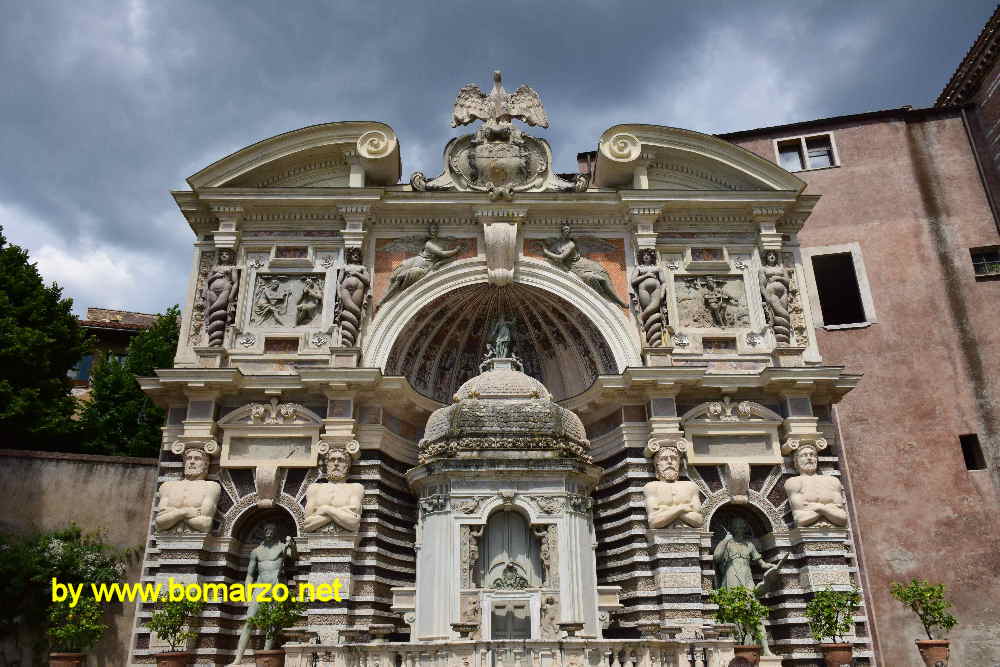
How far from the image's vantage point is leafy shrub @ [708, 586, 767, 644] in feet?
40.0

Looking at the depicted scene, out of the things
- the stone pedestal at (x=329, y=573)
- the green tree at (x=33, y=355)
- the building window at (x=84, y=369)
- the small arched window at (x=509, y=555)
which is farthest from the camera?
the building window at (x=84, y=369)

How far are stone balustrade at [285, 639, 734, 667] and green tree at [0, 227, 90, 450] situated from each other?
43.0 ft

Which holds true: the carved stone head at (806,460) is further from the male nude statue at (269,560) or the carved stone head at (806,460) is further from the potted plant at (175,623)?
the potted plant at (175,623)

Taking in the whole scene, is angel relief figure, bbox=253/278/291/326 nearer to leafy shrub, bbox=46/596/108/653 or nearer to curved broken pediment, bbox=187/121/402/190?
curved broken pediment, bbox=187/121/402/190

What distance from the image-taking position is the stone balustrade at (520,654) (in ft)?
31.3

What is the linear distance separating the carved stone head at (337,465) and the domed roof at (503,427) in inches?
111

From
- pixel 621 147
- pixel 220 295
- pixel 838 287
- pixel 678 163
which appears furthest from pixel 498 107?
pixel 838 287

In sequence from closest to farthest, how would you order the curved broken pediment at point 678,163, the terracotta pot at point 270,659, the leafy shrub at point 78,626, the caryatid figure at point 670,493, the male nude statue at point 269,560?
1. the terracotta pot at point 270,659
2. the leafy shrub at point 78,626
3. the male nude statue at point 269,560
4. the caryatid figure at point 670,493
5. the curved broken pediment at point 678,163

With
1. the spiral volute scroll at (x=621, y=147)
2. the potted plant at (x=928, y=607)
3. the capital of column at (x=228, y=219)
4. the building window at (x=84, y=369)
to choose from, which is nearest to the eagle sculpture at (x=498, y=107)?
the spiral volute scroll at (x=621, y=147)


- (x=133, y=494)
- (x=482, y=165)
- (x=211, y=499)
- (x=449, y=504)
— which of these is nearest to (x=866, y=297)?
(x=482, y=165)

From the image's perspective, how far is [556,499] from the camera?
11445 mm

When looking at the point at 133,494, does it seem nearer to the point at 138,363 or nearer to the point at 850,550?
the point at 138,363

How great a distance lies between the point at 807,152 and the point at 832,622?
14.4 meters

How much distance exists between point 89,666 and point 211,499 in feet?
14.7
